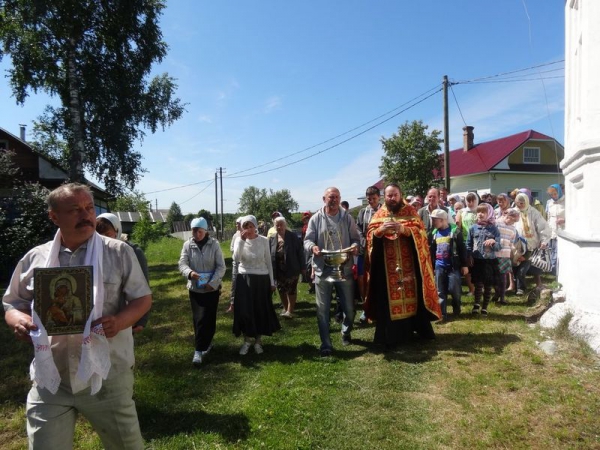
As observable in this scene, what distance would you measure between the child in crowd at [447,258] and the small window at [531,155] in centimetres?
2662

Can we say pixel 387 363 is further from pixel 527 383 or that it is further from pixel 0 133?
pixel 0 133

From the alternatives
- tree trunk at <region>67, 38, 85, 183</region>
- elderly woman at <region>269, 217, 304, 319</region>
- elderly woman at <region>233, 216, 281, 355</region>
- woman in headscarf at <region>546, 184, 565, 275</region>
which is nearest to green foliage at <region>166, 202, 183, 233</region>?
tree trunk at <region>67, 38, 85, 183</region>

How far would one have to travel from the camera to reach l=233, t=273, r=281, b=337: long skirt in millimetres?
5723

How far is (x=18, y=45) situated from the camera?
1417 cm

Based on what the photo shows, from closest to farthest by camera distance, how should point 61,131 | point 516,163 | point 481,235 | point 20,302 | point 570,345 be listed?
Answer: point 20,302 < point 570,345 < point 481,235 < point 61,131 < point 516,163

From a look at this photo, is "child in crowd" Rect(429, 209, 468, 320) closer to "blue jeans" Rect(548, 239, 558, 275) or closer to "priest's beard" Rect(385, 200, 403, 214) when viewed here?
"priest's beard" Rect(385, 200, 403, 214)

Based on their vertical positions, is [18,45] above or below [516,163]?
above

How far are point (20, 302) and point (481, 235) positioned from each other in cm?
615

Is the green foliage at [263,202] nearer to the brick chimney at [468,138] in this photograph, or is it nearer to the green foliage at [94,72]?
the brick chimney at [468,138]

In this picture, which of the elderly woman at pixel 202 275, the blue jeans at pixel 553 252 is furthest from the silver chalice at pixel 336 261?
the blue jeans at pixel 553 252

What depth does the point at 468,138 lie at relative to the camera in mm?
33562

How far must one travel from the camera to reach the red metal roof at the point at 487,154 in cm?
2869

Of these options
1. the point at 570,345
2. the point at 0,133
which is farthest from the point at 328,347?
the point at 0,133

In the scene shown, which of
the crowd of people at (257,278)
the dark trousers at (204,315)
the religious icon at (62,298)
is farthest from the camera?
the dark trousers at (204,315)
